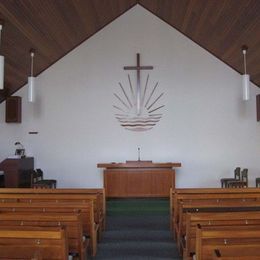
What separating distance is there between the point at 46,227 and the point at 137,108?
509 cm

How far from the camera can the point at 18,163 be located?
6.45m

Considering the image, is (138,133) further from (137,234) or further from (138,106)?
(137,234)

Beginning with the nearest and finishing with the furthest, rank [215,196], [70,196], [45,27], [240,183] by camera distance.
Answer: [215,196]
[70,196]
[45,27]
[240,183]

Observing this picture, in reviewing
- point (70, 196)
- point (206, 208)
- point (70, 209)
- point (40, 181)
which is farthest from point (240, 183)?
point (70, 209)

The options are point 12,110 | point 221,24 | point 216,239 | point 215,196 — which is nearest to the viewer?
point 216,239

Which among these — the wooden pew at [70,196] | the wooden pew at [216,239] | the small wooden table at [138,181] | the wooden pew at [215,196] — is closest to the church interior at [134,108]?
the small wooden table at [138,181]

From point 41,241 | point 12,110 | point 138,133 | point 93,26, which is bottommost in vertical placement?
point 41,241

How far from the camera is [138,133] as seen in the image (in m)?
7.43

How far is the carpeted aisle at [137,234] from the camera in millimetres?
3609

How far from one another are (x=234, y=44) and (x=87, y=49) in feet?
10.4

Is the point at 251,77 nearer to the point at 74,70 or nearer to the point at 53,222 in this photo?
the point at 74,70

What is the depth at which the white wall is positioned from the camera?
7363 mm

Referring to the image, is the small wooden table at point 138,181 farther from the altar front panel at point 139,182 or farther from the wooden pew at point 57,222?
the wooden pew at point 57,222

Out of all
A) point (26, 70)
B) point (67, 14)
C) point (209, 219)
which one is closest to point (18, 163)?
point (26, 70)
